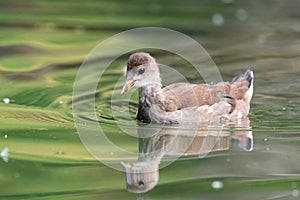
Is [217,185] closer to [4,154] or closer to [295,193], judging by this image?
[295,193]

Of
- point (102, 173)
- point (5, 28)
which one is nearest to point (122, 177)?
point (102, 173)

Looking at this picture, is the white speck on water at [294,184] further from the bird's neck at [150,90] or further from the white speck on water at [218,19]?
the white speck on water at [218,19]

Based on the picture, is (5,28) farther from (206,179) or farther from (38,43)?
(206,179)

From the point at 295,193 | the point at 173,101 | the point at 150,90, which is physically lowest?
the point at 295,193

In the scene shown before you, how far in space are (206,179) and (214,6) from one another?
6506 mm

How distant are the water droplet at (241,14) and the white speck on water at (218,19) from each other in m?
0.24

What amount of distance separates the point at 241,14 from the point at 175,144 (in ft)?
17.2

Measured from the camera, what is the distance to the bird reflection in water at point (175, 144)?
6.52 metres

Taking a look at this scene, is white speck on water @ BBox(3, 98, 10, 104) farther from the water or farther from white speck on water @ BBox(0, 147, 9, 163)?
white speck on water @ BBox(0, 147, 9, 163)

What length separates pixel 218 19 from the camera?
465 inches

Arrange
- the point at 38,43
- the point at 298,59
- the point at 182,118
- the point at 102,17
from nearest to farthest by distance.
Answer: the point at 182,118 → the point at 298,59 → the point at 38,43 → the point at 102,17

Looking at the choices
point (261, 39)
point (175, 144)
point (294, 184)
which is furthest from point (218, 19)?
point (294, 184)

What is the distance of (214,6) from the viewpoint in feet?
41.1

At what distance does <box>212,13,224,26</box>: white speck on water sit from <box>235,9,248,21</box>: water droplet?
24 cm
